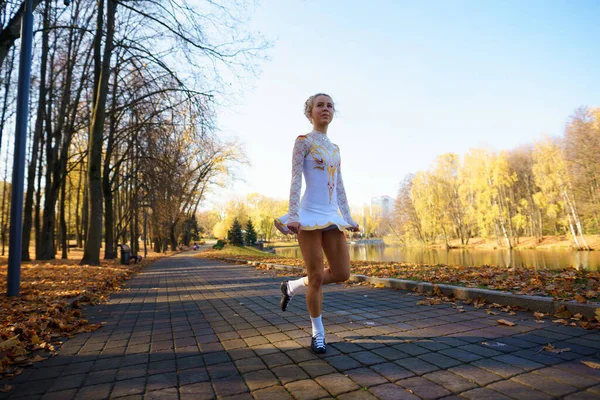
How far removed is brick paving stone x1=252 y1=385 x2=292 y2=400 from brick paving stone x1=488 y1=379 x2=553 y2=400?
4.10 feet

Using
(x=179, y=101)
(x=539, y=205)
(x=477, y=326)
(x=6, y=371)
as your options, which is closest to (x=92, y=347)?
(x=6, y=371)

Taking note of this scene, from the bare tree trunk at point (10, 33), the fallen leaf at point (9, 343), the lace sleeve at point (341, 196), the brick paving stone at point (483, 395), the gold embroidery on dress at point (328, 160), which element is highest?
the bare tree trunk at point (10, 33)

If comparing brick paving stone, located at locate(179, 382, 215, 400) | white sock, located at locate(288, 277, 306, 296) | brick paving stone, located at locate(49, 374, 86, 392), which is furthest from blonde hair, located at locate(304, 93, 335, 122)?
brick paving stone, located at locate(49, 374, 86, 392)

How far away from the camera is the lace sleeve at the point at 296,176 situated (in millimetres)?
2867

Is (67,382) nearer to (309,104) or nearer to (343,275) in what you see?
(343,275)

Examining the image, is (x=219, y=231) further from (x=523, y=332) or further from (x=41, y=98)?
(x=523, y=332)

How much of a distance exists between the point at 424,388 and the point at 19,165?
6855mm

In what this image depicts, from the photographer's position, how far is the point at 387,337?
328cm

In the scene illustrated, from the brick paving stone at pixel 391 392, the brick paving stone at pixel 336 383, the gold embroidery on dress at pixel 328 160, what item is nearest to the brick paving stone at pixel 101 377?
the brick paving stone at pixel 336 383

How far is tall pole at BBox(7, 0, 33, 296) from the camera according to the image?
567 cm

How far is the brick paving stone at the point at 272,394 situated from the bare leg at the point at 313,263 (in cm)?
83

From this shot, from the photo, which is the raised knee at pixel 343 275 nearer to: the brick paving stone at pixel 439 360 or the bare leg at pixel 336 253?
the bare leg at pixel 336 253

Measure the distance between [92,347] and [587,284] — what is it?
6.16 metres

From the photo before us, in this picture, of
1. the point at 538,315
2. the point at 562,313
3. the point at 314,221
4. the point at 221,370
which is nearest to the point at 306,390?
the point at 221,370
